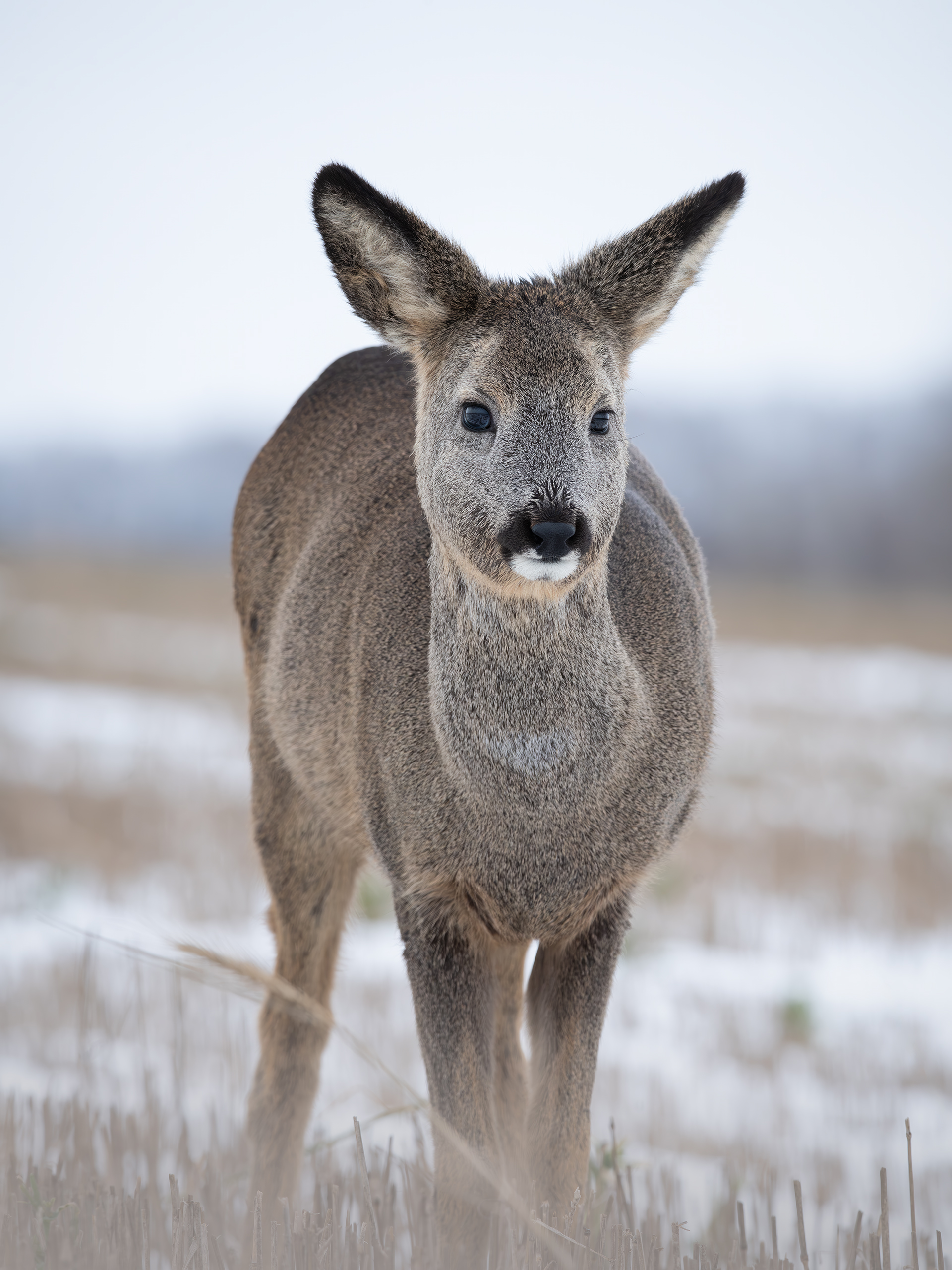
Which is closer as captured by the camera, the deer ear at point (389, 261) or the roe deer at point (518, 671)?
the roe deer at point (518, 671)

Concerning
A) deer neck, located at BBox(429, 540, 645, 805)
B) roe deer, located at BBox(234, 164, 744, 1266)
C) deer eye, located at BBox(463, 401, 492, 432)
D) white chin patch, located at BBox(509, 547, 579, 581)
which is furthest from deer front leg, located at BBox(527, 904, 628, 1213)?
deer eye, located at BBox(463, 401, 492, 432)

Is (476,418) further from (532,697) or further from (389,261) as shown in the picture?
(532,697)

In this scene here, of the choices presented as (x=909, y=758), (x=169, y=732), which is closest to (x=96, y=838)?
(x=169, y=732)

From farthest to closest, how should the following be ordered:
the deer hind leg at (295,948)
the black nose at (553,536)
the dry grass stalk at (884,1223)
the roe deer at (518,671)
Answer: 1. the deer hind leg at (295,948)
2. the roe deer at (518,671)
3. the dry grass stalk at (884,1223)
4. the black nose at (553,536)

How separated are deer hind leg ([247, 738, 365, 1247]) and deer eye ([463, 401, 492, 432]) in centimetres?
169

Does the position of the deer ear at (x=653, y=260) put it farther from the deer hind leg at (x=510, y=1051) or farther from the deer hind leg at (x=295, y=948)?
the deer hind leg at (x=295, y=948)

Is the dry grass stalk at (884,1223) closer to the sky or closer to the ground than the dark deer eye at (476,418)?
closer to the ground

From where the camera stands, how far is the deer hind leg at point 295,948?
14.0ft

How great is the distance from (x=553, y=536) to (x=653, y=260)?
3.31ft

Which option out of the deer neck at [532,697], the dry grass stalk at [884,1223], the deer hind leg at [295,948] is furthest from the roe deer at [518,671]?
the dry grass stalk at [884,1223]

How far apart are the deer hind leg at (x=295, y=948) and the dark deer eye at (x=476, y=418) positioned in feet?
5.54

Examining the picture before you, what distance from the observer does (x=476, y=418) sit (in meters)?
3.08

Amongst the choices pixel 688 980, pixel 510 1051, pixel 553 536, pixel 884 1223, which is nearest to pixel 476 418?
pixel 553 536

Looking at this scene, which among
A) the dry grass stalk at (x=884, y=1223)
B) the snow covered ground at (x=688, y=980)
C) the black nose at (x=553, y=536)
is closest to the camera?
the black nose at (x=553, y=536)
